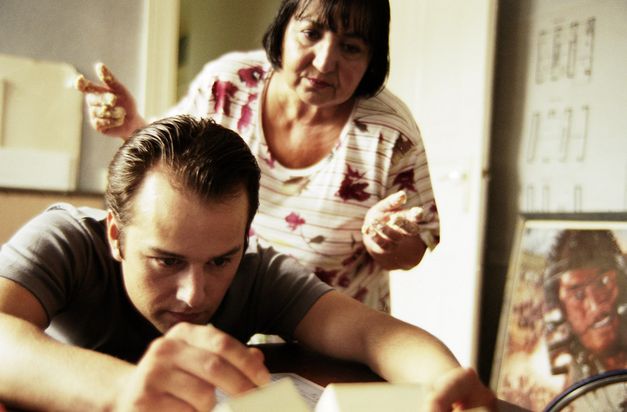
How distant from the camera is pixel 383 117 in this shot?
124 cm

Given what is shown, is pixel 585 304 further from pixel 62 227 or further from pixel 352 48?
pixel 62 227

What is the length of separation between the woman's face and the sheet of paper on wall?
1836 millimetres

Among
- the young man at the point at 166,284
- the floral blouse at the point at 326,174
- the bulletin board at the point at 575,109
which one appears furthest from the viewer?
the bulletin board at the point at 575,109

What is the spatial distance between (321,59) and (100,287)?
0.57m

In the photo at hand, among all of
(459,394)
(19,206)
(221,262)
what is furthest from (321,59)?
(19,206)

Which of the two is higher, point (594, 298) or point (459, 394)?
point (459, 394)

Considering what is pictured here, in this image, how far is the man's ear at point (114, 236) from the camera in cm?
85

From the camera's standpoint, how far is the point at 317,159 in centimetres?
124

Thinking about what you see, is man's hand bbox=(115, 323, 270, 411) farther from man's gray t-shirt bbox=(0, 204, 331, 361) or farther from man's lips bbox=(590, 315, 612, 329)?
man's lips bbox=(590, 315, 612, 329)

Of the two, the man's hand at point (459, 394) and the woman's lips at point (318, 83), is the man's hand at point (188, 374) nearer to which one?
the man's hand at point (459, 394)

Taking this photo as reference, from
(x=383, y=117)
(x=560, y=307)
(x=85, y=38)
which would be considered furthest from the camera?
(x=85, y=38)

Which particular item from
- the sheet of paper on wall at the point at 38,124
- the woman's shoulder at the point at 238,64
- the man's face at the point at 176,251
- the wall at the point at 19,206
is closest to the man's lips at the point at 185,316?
the man's face at the point at 176,251

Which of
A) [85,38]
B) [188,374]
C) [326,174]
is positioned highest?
[85,38]

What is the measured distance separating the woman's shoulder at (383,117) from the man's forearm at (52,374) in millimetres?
784
